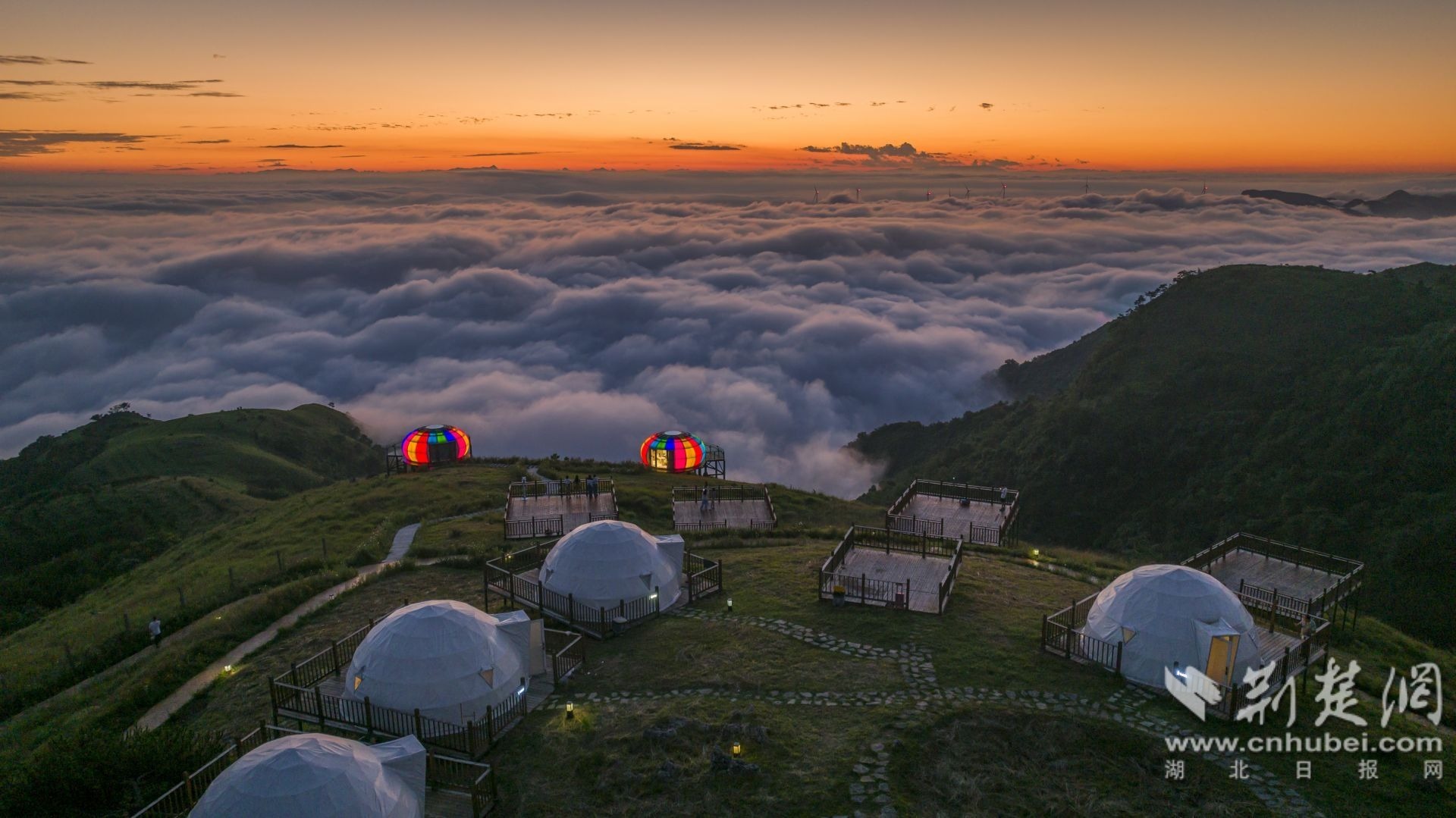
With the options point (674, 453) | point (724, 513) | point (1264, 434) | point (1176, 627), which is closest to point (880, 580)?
point (1176, 627)

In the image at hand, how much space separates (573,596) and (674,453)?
2467 centimetres

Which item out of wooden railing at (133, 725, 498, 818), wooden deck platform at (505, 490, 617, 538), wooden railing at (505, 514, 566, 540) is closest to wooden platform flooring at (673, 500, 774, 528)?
wooden deck platform at (505, 490, 617, 538)

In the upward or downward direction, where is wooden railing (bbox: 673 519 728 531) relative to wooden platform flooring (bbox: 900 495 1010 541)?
downward

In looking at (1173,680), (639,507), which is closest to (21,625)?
(639,507)

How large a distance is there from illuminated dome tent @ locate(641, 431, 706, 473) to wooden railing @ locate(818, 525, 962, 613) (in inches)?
780

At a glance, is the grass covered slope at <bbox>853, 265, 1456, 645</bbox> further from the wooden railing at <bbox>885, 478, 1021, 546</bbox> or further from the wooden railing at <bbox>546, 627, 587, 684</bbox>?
the wooden railing at <bbox>546, 627, 587, 684</bbox>

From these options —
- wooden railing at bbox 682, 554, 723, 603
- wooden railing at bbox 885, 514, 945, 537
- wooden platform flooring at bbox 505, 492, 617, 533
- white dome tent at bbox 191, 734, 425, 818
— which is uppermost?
white dome tent at bbox 191, 734, 425, 818

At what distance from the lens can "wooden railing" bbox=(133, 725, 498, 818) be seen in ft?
46.6

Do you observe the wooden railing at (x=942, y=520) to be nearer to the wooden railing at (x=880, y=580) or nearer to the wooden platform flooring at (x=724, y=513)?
the wooden railing at (x=880, y=580)

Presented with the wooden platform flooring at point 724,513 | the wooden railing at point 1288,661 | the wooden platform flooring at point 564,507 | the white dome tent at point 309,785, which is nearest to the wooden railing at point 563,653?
the white dome tent at point 309,785

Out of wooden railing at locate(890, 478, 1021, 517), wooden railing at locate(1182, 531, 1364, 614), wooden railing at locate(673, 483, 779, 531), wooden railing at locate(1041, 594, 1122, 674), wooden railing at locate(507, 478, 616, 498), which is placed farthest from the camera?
wooden railing at locate(507, 478, 616, 498)

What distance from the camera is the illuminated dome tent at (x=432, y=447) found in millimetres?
50812

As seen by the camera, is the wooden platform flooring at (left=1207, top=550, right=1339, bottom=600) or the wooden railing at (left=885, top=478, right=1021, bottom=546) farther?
the wooden railing at (left=885, top=478, right=1021, bottom=546)

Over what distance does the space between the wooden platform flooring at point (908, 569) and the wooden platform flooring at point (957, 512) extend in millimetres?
4980
